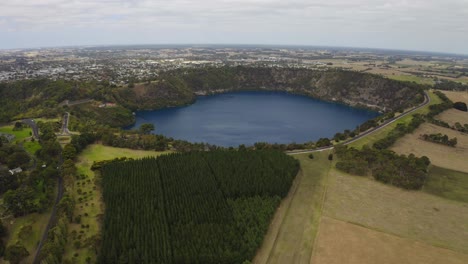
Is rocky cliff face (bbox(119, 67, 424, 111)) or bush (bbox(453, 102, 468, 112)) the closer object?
bush (bbox(453, 102, 468, 112))

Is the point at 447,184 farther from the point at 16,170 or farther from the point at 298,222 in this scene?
the point at 16,170

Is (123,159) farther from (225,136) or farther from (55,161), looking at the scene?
(225,136)

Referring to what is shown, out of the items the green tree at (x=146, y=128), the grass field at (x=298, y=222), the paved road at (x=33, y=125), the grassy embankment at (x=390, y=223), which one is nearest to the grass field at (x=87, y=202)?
the paved road at (x=33, y=125)

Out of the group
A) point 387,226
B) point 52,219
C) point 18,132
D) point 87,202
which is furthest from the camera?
point 18,132

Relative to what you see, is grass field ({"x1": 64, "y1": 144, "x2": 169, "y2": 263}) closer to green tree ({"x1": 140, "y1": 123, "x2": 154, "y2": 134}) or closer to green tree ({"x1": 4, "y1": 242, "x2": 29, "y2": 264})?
green tree ({"x1": 4, "y1": 242, "x2": 29, "y2": 264})

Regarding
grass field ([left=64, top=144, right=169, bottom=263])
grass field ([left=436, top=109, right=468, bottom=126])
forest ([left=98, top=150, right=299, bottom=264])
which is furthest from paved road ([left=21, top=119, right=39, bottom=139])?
grass field ([left=436, top=109, right=468, bottom=126])

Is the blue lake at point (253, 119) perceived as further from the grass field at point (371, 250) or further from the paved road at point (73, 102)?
the grass field at point (371, 250)

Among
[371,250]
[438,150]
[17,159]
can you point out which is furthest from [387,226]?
[17,159]
